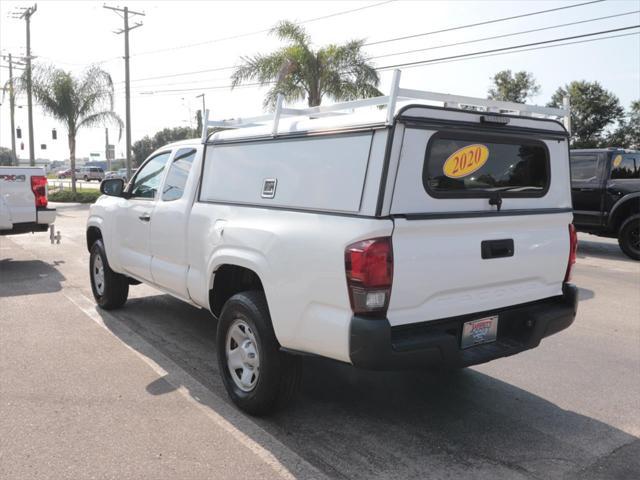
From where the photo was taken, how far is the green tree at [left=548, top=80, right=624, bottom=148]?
43.4 meters

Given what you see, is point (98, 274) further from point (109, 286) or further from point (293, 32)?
point (293, 32)

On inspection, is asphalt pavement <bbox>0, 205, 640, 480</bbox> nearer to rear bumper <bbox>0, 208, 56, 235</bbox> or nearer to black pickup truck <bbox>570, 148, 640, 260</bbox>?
rear bumper <bbox>0, 208, 56, 235</bbox>

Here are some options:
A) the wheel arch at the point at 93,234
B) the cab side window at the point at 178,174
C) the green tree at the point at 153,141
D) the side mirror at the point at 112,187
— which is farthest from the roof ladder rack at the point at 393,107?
the green tree at the point at 153,141

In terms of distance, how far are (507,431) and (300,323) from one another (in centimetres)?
155

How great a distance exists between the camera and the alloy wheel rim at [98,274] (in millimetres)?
6527

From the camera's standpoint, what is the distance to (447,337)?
10.7 ft

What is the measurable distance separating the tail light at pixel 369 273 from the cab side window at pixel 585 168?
32.9ft

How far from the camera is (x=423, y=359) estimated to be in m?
3.17

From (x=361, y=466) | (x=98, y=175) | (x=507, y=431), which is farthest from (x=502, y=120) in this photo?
(x=98, y=175)

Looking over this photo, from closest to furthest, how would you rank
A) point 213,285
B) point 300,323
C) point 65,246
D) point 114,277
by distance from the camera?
1. point 300,323
2. point 213,285
3. point 114,277
4. point 65,246

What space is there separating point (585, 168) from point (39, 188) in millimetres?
10298

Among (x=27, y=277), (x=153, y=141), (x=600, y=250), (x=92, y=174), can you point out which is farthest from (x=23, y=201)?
(x=153, y=141)

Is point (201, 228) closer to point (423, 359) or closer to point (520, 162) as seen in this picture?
point (423, 359)

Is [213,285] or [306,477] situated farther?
A: [213,285]
